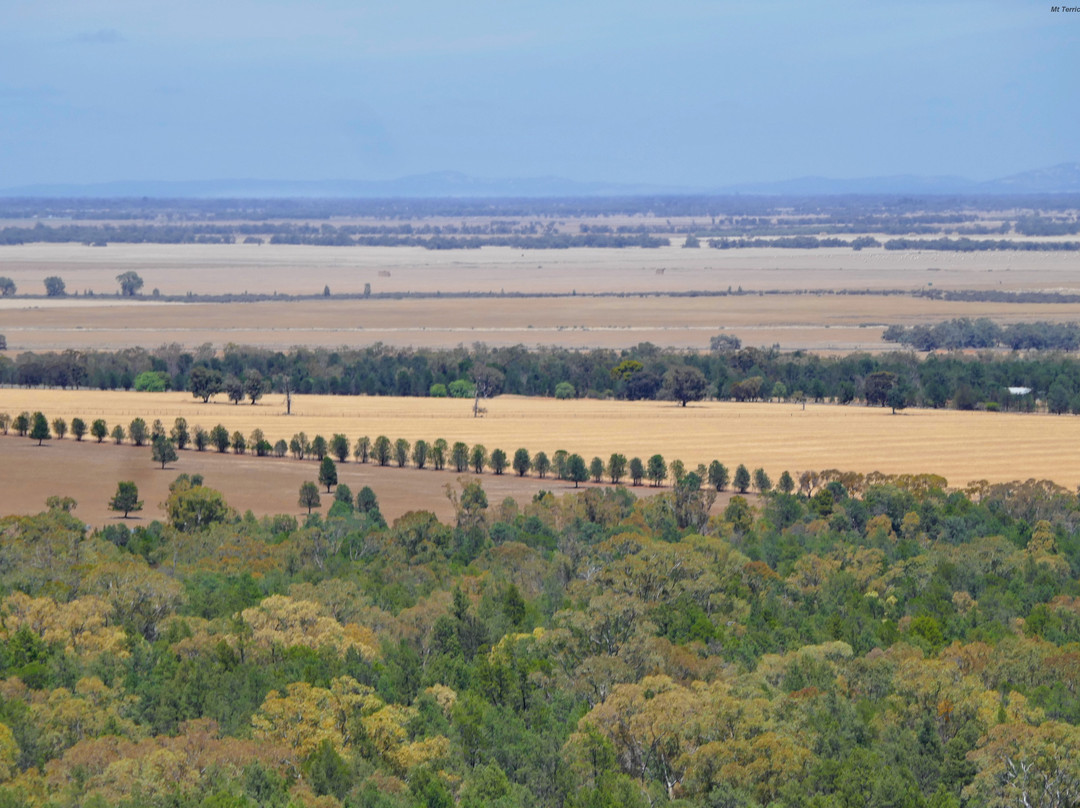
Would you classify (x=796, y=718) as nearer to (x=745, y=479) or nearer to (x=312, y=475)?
(x=745, y=479)

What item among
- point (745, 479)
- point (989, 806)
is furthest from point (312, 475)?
point (989, 806)

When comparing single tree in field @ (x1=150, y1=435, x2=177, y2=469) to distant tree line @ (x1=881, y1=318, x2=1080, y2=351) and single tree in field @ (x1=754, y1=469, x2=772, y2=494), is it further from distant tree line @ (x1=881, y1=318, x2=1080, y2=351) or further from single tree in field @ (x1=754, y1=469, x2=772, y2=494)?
distant tree line @ (x1=881, y1=318, x2=1080, y2=351)

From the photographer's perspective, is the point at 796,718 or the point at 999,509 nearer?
the point at 796,718

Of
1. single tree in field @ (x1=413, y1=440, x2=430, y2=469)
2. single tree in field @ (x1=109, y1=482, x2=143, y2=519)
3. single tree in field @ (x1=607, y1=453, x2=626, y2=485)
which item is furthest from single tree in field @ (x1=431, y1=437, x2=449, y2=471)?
single tree in field @ (x1=109, y1=482, x2=143, y2=519)

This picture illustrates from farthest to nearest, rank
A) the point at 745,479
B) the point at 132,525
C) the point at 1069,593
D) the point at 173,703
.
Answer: the point at 745,479, the point at 132,525, the point at 1069,593, the point at 173,703

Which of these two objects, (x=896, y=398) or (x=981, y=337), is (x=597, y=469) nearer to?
(x=896, y=398)

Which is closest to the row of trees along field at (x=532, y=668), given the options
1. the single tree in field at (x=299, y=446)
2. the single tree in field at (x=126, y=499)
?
the single tree in field at (x=126, y=499)

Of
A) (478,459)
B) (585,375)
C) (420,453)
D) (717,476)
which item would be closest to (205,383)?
(420,453)
